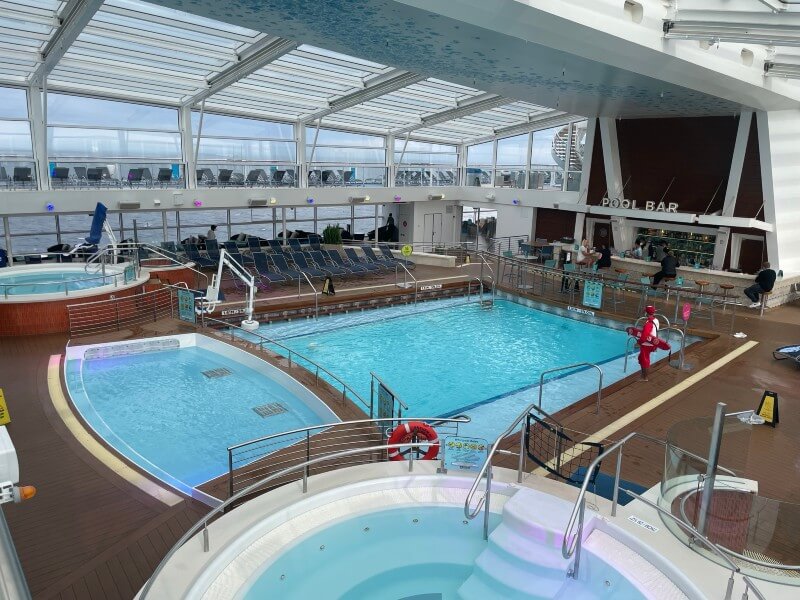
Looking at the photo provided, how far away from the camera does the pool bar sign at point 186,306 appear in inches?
371

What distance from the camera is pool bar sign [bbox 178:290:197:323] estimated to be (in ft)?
30.9

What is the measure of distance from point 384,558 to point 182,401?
4156 millimetres

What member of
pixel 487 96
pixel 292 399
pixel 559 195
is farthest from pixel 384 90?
pixel 292 399

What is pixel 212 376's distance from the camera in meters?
8.17

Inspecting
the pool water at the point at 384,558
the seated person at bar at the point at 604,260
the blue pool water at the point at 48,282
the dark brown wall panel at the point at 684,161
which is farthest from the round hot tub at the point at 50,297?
the dark brown wall panel at the point at 684,161

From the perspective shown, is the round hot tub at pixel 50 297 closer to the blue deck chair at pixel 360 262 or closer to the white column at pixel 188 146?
the white column at pixel 188 146

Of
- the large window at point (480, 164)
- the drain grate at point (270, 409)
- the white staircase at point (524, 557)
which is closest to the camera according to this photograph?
the white staircase at point (524, 557)

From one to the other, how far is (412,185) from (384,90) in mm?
7282

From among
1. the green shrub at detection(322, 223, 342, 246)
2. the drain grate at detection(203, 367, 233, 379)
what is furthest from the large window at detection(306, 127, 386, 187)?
the drain grate at detection(203, 367, 233, 379)

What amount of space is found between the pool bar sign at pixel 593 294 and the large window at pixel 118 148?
10.3 meters

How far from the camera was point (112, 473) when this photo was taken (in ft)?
16.8

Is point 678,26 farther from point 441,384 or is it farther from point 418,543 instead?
point 418,543

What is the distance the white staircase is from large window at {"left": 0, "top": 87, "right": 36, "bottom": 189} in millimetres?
12704

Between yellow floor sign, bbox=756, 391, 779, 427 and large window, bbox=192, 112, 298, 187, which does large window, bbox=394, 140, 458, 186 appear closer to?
large window, bbox=192, 112, 298, 187
